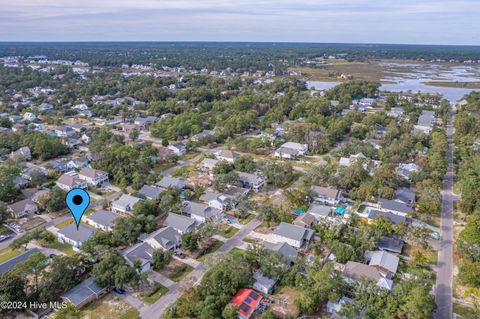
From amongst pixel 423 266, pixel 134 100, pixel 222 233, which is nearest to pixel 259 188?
pixel 222 233

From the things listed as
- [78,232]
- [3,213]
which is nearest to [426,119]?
[78,232]

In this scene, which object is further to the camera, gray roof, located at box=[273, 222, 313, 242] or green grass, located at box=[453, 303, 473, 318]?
gray roof, located at box=[273, 222, 313, 242]

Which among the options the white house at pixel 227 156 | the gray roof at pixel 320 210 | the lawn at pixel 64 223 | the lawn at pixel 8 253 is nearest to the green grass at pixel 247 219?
the gray roof at pixel 320 210

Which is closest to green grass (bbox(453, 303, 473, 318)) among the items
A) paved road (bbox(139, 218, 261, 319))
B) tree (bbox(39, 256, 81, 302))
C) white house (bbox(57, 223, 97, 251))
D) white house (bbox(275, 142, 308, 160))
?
paved road (bbox(139, 218, 261, 319))

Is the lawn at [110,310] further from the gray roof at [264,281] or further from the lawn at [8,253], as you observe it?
the lawn at [8,253]

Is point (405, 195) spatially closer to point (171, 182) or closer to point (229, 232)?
point (229, 232)

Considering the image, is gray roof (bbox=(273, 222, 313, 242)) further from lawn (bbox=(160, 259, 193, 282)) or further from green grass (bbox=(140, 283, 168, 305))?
green grass (bbox=(140, 283, 168, 305))
